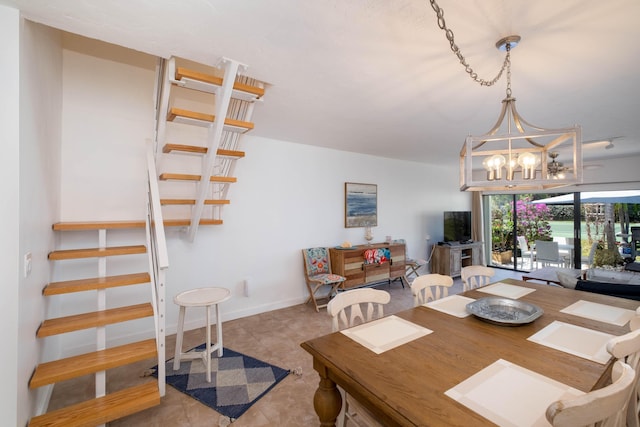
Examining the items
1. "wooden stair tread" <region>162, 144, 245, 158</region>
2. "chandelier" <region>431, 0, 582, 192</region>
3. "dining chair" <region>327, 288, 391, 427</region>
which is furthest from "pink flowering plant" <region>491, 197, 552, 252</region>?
"wooden stair tread" <region>162, 144, 245, 158</region>

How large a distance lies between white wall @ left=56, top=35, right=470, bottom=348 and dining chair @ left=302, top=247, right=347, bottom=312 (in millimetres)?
138

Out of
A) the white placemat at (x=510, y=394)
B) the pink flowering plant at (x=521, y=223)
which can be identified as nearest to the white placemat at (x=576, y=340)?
the white placemat at (x=510, y=394)

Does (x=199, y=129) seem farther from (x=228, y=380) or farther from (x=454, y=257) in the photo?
(x=454, y=257)

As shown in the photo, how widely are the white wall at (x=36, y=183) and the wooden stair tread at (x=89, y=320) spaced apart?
0.23ft

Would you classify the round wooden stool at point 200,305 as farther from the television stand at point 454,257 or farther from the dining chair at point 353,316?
the television stand at point 454,257

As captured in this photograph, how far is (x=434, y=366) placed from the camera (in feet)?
4.11

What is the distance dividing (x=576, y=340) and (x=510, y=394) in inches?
30.6

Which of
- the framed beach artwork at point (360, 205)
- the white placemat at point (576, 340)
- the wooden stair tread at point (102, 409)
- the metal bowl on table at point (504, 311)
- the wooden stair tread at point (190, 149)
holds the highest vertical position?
the wooden stair tread at point (190, 149)

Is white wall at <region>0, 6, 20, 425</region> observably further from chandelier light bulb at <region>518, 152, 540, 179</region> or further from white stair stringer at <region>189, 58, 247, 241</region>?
chandelier light bulb at <region>518, 152, 540, 179</region>

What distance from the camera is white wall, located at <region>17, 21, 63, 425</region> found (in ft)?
4.98

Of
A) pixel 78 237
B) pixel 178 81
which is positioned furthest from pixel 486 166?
pixel 78 237

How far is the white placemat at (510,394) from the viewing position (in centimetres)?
94

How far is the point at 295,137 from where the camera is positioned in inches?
152

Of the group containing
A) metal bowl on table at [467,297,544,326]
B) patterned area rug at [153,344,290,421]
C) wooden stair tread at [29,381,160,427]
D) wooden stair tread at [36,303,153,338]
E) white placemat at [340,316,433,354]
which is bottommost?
patterned area rug at [153,344,290,421]
